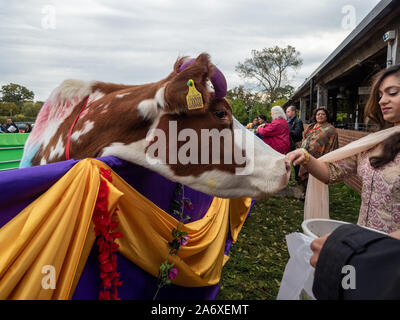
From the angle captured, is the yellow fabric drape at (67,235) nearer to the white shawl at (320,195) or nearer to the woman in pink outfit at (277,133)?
the white shawl at (320,195)

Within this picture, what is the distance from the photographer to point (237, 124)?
6.34 ft

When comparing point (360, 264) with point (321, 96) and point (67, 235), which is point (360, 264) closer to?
point (67, 235)

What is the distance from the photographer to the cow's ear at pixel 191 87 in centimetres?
164

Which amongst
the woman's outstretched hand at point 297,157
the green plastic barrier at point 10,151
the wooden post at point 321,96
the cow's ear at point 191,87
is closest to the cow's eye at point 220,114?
the cow's ear at point 191,87

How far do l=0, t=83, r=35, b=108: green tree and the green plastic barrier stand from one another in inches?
679

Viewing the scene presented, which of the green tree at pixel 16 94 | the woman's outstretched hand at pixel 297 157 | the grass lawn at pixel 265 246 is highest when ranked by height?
the green tree at pixel 16 94

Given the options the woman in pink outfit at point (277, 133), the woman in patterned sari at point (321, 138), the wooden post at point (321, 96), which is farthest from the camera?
the wooden post at point (321, 96)

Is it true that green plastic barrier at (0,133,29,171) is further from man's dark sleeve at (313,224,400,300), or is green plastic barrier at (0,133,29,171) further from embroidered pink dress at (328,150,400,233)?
man's dark sleeve at (313,224,400,300)

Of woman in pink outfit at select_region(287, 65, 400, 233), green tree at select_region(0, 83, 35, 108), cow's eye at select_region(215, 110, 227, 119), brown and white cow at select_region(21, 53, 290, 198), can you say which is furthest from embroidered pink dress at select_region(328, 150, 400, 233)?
green tree at select_region(0, 83, 35, 108)

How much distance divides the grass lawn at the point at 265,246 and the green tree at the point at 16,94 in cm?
2345

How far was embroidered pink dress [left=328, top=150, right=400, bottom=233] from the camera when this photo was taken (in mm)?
1624

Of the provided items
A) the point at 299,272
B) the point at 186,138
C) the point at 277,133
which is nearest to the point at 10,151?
the point at 277,133

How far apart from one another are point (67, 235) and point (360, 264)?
36.6 inches
